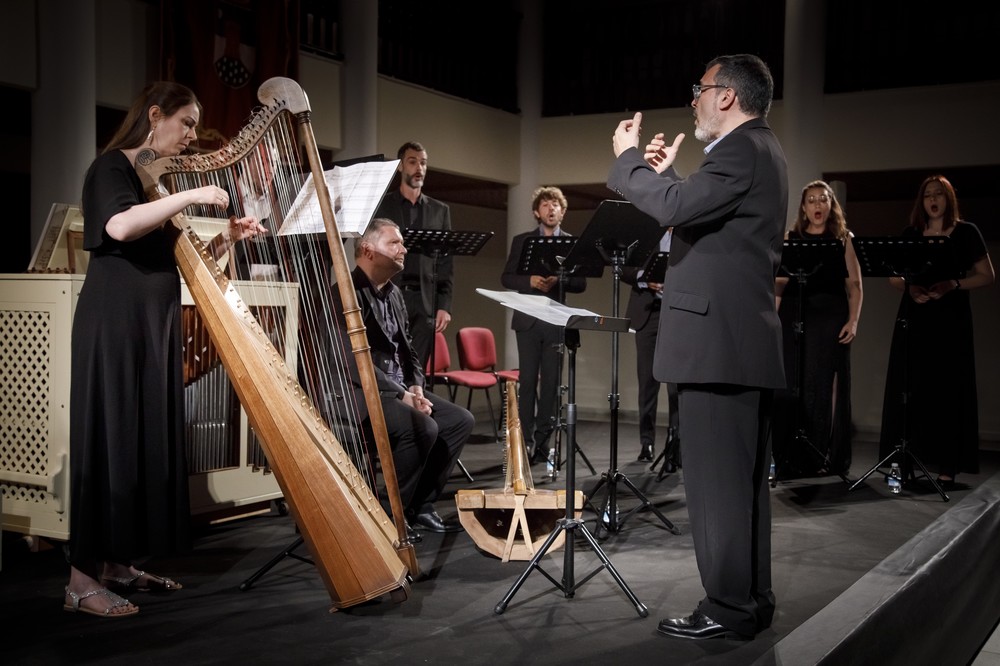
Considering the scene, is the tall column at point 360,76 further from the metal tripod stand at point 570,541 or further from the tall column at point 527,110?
the metal tripod stand at point 570,541

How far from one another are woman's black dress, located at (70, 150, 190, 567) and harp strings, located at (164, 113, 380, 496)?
26cm

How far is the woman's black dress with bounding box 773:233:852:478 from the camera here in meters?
5.68

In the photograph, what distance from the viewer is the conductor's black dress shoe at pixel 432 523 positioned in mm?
4258

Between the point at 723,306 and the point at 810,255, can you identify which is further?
the point at 810,255

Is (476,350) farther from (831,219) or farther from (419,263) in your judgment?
(831,219)

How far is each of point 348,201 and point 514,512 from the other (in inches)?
54.9

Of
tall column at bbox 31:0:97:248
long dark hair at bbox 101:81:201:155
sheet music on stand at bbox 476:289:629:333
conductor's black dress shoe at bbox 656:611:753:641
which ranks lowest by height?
conductor's black dress shoe at bbox 656:611:753:641

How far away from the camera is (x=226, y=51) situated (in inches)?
248

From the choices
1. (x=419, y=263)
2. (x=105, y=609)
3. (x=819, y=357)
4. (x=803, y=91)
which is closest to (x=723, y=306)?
(x=105, y=609)

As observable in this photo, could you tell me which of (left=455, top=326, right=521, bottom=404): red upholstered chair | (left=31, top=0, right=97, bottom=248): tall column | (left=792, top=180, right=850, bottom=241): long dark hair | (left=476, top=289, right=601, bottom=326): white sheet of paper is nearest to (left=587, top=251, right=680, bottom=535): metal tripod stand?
(left=476, top=289, right=601, bottom=326): white sheet of paper

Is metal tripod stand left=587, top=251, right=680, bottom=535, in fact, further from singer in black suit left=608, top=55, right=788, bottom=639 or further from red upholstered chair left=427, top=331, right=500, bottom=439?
red upholstered chair left=427, top=331, right=500, bottom=439

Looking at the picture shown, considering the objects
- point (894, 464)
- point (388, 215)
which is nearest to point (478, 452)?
point (388, 215)

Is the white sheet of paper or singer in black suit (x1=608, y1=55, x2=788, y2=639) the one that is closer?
singer in black suit (x1=608, y1=55, x2=788, y2=639)

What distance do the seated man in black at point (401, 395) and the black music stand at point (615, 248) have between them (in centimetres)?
67
